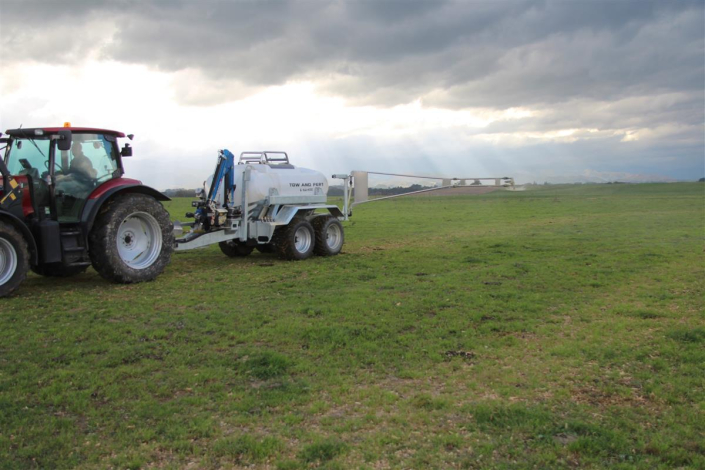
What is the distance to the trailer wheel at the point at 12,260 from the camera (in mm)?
9083

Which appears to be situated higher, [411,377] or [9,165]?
[9,165]

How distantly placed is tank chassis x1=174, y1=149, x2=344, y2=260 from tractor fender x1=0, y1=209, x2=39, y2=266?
3230 mm

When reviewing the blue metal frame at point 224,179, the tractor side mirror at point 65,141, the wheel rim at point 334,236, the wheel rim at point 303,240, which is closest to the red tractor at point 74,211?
the tractor side mirror at point 65,141

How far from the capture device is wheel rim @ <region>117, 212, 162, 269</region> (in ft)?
36.4

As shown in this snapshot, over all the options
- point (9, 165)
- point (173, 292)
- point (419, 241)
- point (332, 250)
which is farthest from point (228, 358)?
point (419, 241)

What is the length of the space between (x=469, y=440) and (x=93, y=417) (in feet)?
10.3

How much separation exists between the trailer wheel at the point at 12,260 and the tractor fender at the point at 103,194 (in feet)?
3.63

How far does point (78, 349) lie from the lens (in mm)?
6645

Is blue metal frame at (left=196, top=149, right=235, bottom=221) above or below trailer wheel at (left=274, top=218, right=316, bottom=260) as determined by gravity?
above

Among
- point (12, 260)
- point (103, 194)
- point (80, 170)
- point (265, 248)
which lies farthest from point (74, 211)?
point (265, 248)

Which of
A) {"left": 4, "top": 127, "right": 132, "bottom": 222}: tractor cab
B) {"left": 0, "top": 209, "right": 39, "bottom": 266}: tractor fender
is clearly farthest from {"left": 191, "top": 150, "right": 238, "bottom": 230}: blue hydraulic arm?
{"left": 0, "top": 209, "right": 39, "bottom": 266}: tractor fender

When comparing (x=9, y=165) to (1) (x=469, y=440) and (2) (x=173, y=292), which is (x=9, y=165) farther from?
(1) (x=469, y=440)

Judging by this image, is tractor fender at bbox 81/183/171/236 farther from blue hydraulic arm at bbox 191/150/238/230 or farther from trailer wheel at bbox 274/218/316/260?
trailer wheel at bbox 274/218/316/260

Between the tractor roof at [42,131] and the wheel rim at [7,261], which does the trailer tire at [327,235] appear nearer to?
the tractor roof at [42,131]
